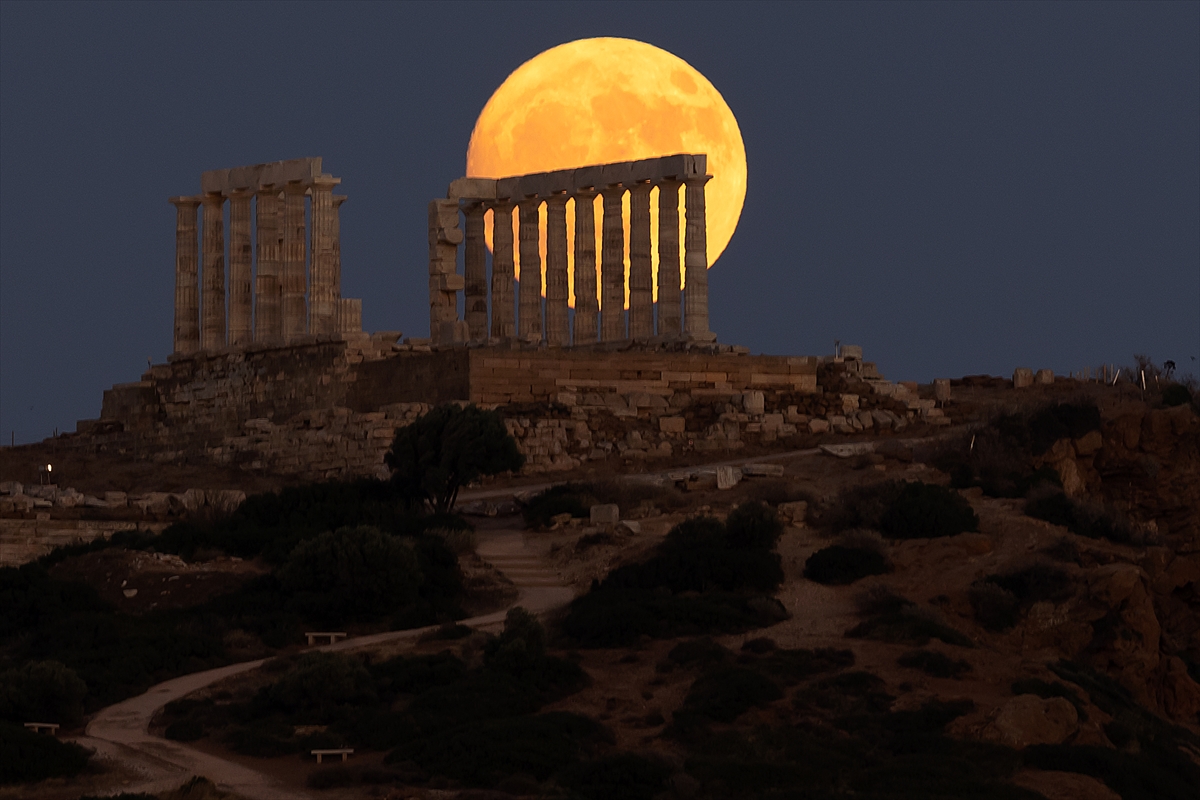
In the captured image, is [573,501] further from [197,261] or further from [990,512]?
[197,261]

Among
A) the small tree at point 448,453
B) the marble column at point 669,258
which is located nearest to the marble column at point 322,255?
the marble column at point 669,258

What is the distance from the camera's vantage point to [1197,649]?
149ft

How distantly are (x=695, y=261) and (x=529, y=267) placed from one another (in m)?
5.15

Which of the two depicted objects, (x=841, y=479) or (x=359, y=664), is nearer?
(x=359, y=664)

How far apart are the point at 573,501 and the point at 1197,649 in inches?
467

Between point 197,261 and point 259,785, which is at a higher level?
point 197,261

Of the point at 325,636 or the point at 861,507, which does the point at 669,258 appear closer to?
the point at 861,507

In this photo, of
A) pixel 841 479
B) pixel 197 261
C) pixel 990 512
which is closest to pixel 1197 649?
pixel 990 512

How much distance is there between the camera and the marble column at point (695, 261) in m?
65.3

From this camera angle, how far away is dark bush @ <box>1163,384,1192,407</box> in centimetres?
5319

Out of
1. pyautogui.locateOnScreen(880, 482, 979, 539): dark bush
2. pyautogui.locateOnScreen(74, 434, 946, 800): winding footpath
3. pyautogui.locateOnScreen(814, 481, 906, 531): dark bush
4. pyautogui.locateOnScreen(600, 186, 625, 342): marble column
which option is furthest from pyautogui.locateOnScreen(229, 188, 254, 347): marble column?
pyautogui.locateOnScreen(880, 482, 979, 539): dark bush

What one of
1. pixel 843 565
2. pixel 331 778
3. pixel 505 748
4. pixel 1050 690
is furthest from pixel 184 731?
pixel 843 565

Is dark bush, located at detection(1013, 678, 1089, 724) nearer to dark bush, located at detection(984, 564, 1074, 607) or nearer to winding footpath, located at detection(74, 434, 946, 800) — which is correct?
dark bush, located at detection(984, 564, 1074, 607)

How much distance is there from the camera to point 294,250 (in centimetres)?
6488
